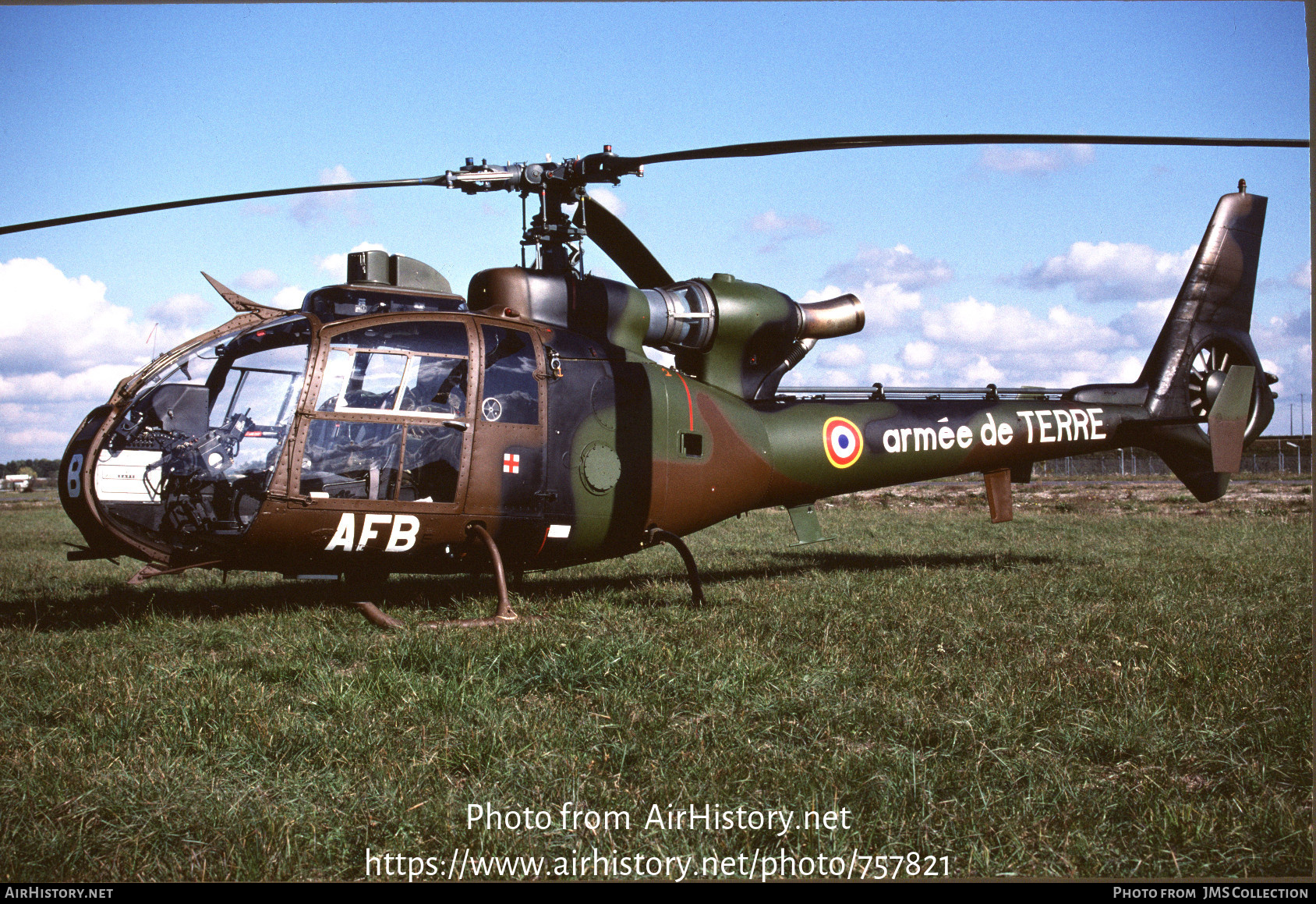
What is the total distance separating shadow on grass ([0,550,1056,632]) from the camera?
7.29m

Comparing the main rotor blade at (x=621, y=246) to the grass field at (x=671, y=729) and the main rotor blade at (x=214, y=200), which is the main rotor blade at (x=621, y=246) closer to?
the main rotor blade at (x=214, y=200)

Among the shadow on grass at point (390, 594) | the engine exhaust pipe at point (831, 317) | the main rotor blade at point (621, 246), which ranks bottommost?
the shadow on grass at point (390, 594)

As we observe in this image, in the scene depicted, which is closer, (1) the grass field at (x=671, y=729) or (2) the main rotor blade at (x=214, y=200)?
(1) the grass field at (x=671, y=729)

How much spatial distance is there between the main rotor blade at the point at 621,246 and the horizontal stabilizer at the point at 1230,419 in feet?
25.0

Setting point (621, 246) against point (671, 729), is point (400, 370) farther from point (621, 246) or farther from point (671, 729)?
point (671, 729)


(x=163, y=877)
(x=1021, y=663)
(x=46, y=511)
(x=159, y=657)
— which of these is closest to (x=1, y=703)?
(x=159, y=657)

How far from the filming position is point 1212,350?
1161 cm

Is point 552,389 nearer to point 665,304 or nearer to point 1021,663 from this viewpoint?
point 665,304

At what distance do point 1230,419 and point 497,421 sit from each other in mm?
9801

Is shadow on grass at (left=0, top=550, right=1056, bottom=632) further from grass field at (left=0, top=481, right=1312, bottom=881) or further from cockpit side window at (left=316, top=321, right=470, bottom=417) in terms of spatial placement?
cockpit side window at (left=316, top=321, right=470, bottom=417)

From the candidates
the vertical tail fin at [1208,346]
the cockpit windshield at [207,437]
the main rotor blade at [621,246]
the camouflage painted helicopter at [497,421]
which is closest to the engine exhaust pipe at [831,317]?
the camouflage painted helicopter at [497,421]

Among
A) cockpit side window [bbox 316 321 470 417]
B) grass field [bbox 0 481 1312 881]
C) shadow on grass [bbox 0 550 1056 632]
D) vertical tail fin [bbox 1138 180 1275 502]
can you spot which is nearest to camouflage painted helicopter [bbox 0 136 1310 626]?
cockpit side window [bbox 316 321 470 417]

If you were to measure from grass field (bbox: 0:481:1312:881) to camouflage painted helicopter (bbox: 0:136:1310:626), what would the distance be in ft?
2.49

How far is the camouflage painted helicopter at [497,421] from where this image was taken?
6371mm
